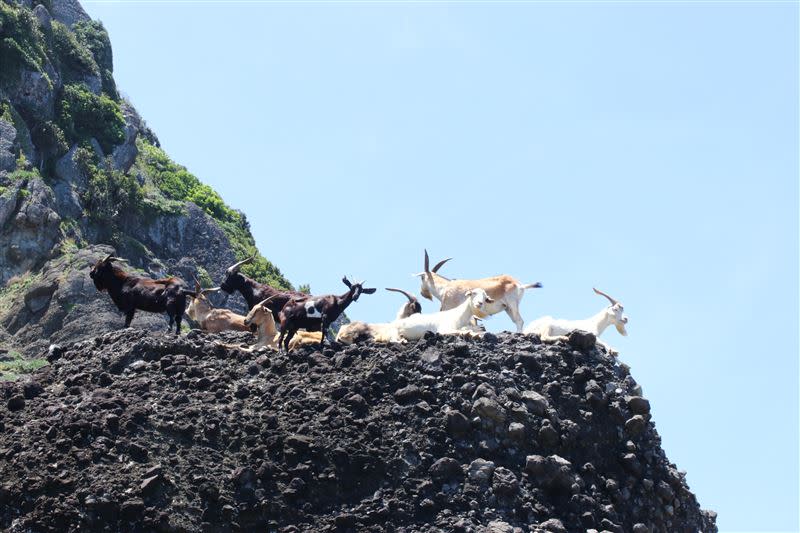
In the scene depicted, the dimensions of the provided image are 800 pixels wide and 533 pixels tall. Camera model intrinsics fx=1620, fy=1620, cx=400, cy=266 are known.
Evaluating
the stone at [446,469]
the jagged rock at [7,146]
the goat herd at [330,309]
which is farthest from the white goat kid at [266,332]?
the jagged rock at [7,146]

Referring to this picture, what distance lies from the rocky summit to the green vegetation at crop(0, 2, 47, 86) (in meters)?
23.9

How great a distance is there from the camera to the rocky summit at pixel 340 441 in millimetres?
23844

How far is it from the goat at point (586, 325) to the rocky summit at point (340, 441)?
1.84 ft

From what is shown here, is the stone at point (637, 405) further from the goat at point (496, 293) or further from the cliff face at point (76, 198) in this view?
the cliff face at point (76, 198)

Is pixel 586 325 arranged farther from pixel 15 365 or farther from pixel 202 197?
pixel 202 197

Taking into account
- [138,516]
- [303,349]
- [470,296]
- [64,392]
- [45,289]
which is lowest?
[138,516]

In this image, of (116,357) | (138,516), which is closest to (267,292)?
(116,357)

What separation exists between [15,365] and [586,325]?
13.1 metres

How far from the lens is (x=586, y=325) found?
2905 centimetres

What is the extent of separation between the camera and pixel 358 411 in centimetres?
2558

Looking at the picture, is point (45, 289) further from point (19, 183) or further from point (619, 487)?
point (619, 487)

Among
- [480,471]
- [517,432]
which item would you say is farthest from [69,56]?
[480,471]

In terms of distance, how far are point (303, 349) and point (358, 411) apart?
2.13 meters

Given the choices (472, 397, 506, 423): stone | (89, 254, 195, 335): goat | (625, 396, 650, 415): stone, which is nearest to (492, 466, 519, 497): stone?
(472, 397, 506, 423): stone
